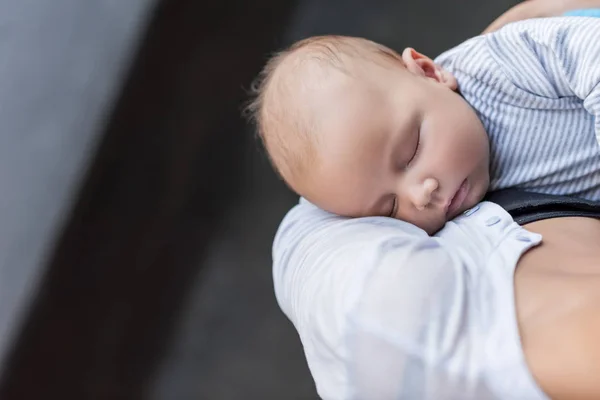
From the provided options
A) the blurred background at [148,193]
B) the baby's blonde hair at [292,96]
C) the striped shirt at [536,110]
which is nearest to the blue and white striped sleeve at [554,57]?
the striped shirt at [536,110]

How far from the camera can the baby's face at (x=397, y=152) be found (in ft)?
2.02

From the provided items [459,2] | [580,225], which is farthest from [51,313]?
[459,2]

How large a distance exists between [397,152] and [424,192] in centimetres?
5

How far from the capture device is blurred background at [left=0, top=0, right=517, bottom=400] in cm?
77

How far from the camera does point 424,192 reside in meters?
0.60

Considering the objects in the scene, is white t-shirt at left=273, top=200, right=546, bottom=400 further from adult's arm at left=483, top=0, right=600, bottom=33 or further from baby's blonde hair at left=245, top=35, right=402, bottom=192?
adult's arm at left=483, top=0, right=600, bottom=33

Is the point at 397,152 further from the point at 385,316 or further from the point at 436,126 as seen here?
the point at 385,316

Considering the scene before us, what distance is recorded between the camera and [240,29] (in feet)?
3.61

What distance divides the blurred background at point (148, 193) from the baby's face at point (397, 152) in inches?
13.0

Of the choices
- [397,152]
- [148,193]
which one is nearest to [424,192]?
[397,152]

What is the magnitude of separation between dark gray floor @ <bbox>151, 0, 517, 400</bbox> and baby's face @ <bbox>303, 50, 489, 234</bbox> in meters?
0.40

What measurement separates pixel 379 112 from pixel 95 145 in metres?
0.38

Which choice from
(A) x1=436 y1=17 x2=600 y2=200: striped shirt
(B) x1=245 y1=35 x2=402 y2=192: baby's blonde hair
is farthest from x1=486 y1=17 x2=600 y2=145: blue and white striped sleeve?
(B) x1=245 y1=35 x2=402 y2=192: baby's blonde hair

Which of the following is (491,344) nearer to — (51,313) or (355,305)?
(355,305)
